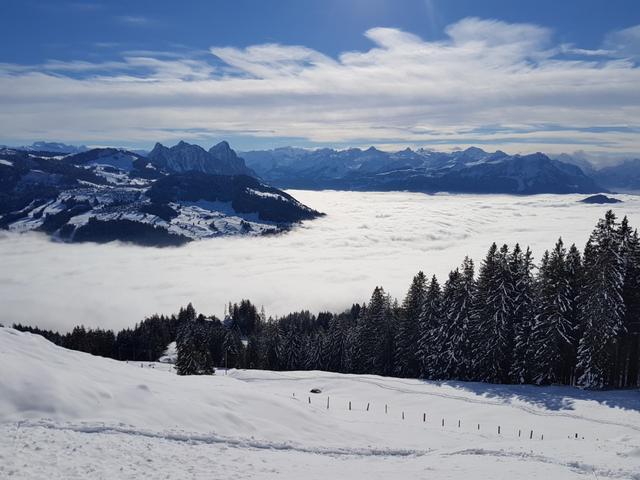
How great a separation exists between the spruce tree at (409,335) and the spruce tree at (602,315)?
20907 mm

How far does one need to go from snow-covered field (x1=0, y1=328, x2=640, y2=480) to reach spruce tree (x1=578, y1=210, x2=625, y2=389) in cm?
921

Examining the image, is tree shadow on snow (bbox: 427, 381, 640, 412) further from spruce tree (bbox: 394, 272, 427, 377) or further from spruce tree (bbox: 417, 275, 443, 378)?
spruce tree (bbox: 394, 272, 427, 377)

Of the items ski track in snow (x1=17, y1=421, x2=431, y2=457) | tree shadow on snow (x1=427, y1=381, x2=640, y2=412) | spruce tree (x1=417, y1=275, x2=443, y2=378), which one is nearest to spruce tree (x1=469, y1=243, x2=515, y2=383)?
tree shadow on snow (x1=427, y1=381, x2=640, y2=412)

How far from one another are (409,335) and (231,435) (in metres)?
45.7

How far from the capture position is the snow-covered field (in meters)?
18.3

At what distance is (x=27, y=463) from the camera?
16031 millimetres

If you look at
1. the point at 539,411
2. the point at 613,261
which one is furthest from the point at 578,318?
the point at 539,411

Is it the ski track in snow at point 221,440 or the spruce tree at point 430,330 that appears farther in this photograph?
the spruce tree at point 430,330

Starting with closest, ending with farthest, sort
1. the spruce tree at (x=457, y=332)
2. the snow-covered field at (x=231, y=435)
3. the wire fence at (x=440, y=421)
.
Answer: the snow-covered field at (x=231, y=435), the wire fence at (x=440, y=421), the spruce tree at (x=457, y=332)

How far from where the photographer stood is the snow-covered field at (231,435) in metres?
18.3

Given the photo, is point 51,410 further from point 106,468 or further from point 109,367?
point 109,367

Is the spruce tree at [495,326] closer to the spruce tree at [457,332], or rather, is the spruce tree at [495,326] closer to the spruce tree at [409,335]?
the spruce tree at [457,332]

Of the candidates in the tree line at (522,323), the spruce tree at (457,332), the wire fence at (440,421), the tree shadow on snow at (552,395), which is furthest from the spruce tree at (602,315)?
the wire fence at (440,421)

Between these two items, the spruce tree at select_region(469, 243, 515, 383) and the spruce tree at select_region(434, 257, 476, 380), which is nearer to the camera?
the spruce tree at select_region(469, 243, 515, 383)
